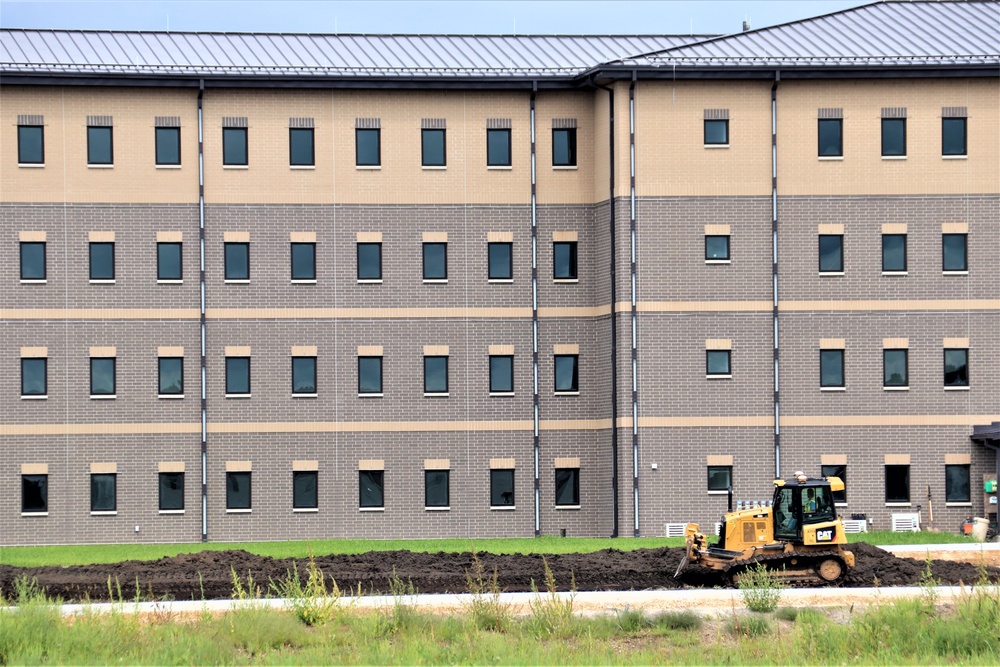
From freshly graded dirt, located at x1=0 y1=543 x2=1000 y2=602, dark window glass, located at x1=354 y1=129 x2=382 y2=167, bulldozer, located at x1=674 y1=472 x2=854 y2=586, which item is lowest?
freshly graded dirt, located at x1=0 y1=543 x2=1000 y2=602

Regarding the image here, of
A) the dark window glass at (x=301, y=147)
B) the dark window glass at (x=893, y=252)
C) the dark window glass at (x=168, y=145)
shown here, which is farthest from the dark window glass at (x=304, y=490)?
the dark window glass at (x=893, y=252)

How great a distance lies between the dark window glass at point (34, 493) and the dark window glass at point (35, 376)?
102 inches

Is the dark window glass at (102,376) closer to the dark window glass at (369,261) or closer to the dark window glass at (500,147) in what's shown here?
the dark window glass at (369,261)

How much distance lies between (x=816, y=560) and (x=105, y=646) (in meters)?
14.6

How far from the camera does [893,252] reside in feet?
139

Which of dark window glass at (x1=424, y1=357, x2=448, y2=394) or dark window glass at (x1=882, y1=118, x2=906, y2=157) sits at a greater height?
dark window glass at (x1=882, y1=118, x2=906, y2=157)

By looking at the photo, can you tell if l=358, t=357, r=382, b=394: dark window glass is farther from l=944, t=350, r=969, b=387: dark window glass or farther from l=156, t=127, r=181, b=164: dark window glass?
l=944, t=350, r=969, b=387: dark window glass

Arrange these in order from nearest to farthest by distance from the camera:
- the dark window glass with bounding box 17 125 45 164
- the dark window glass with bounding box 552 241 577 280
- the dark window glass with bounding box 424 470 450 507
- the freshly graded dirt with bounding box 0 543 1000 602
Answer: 1. the freshly graded dirt with bounding box 0 543 1000 602
2. the dark window glass with bounding box 17 125 45 164
3. the dark window glass with bounding box 424 470 450 507
4. the dark window glass with bounding box 552 241 577 280

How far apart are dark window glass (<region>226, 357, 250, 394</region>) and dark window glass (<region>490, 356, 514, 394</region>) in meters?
7.64

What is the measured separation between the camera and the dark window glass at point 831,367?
42.0m

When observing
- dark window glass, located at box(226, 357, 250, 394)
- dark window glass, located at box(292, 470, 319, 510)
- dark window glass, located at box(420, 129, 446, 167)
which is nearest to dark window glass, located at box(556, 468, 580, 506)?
dark window glass, located at box(292, 470, 319, 510)

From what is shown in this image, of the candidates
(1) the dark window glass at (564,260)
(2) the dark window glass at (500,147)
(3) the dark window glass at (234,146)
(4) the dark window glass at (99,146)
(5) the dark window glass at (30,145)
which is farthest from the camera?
(2) the dark window glass at (500,147)

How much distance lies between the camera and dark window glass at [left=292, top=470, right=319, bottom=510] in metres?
42.6

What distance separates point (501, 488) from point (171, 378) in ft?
35.4
